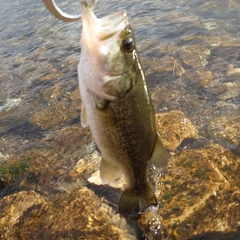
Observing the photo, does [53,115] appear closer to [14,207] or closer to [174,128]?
[174,128]

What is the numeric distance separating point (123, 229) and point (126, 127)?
204 centimetres

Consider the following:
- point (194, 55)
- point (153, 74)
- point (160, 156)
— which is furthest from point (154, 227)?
point (194, 55)

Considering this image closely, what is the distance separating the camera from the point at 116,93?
2.70 m

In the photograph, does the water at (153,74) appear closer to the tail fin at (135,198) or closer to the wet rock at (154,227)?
the wet rock at (154,227)

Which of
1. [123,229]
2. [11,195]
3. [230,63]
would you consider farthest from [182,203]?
[230,63]

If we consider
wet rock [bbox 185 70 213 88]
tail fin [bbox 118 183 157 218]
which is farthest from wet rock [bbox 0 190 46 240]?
wet rock [bbox 185 70 213 88]

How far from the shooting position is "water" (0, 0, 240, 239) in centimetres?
674

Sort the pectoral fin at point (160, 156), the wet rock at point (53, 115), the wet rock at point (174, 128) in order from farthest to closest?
the wet rock at point (53, 115) → the wet rock at point (174, 128) → the pectoral fin at point (160, 156)

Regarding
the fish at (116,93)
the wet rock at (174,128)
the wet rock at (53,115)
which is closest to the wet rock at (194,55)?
the wet rock at (174,128)

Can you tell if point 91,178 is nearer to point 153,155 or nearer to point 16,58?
point 153,155

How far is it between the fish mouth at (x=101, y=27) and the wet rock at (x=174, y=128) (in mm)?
3480

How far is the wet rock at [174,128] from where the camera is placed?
5.88 m

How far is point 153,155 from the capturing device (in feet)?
10.2

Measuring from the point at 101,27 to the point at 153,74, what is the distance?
20.5 ft
